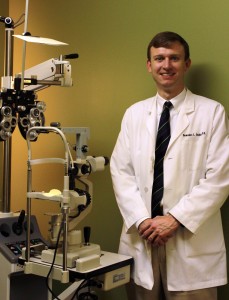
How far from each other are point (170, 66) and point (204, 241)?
84cm

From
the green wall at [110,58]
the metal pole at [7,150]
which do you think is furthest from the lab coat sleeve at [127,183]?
the metal pole at [7,150]

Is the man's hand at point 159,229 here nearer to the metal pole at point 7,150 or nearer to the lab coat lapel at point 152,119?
the lab coat lapel at point 152,119

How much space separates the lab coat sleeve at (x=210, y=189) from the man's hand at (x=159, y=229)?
4cm

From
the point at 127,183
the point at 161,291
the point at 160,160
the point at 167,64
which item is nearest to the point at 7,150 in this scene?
the point at 127,183

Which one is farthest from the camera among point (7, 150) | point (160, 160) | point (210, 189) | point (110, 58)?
point (110, 58)

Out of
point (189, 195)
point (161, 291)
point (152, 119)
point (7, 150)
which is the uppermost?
point (152, 119)

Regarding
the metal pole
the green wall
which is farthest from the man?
the metal pole

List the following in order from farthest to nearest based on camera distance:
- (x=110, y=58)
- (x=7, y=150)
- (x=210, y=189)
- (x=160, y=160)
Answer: (x=110, y=58), (x=7, y=150), (x=160, y=160), (x=210, y=189)

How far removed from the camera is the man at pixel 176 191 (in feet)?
6.50

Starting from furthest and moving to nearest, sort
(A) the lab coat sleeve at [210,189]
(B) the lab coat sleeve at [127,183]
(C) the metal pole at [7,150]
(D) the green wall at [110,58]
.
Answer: (C) the metal pole at [7,150]
(D) the green wall at [110,58]
(B) the lab coat sleeve at [127,183]
(A) the lab coat sleeve at [210,189]

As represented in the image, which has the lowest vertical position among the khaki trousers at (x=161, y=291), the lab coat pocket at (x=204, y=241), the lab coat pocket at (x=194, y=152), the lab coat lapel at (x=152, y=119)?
the khaki trousers at (x=161, y=291)

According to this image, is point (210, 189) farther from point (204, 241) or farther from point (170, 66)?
point (170, 66)

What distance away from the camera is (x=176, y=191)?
80.0 inches

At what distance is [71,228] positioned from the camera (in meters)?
1.98
